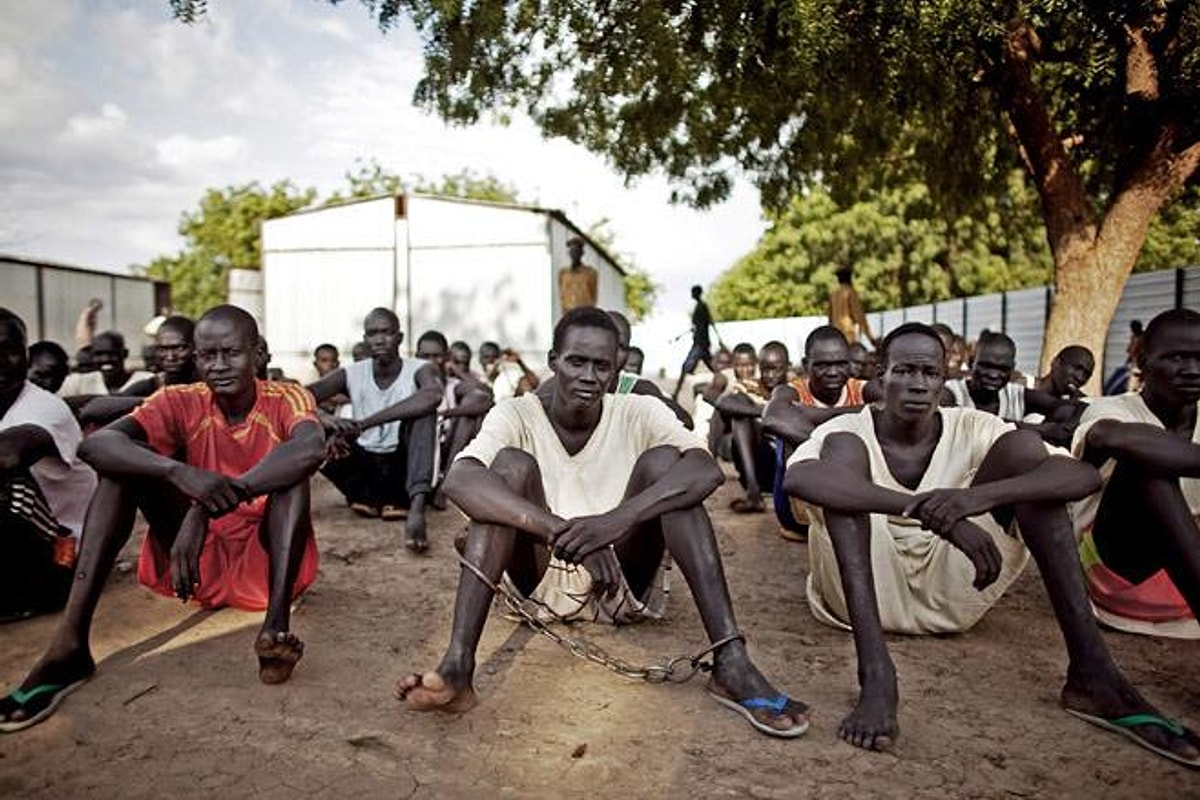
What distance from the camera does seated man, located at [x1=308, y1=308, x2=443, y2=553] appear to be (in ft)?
19.9

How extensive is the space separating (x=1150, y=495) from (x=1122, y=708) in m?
Result: 0.76

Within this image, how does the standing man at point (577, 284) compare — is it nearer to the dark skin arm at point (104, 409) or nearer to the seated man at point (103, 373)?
the seated man at point (103, 373)

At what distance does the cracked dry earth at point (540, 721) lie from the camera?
7.93ft

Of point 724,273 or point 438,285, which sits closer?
point 438,285

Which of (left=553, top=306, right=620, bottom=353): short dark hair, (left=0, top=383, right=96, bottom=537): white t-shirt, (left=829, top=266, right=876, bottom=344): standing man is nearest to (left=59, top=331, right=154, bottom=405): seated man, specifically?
(left=0, top=383, right=96, bottom=537): white t-shirt

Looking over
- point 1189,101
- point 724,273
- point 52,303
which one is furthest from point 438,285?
point 724,273

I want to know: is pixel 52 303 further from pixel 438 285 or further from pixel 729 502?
pixel 729 502

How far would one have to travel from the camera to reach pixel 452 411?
21.3 ft

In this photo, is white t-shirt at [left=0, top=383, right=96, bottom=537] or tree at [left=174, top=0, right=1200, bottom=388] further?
tree at [left=174, top=0, right=1200, bottom=388]

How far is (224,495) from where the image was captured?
3029 mm

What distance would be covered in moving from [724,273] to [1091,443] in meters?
52.8

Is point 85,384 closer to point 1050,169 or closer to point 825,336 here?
point 825,336

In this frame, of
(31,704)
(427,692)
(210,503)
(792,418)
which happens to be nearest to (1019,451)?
(792,418)

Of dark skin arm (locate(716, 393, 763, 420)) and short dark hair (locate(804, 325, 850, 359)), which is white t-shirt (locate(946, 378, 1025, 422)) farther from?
dark skin arm (locate(716, 393, 763, 420))
